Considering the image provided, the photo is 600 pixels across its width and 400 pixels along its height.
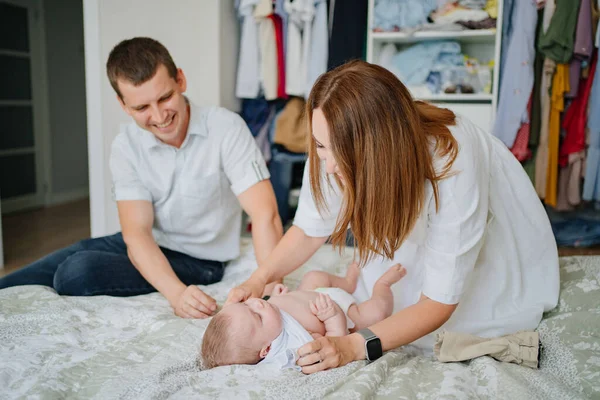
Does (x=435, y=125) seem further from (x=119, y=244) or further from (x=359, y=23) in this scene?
(x=359, y=23)

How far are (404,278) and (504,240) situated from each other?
29 centimetres

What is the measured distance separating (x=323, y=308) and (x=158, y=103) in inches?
32.0

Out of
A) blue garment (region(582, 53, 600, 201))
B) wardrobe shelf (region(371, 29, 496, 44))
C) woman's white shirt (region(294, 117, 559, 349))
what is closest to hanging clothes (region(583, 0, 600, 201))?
blue garment (region(582, 53, 600, 201))

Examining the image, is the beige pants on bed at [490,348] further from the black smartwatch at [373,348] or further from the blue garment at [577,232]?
the blue garment at [577,232]

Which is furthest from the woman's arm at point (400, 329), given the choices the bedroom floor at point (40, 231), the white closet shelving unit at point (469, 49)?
the bedroom floor at point (40, 231)

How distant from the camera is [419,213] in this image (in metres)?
1.22

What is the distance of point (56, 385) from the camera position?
3.77 ft

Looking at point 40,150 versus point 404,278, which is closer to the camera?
point 404,278

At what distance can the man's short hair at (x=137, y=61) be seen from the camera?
1721 millimetres

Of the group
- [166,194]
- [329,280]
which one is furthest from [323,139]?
[166,194]

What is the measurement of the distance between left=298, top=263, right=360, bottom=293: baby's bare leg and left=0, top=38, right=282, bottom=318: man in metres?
0.23

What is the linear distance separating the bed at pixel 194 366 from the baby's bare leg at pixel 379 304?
11 cm

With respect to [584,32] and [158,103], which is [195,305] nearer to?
[158,103]

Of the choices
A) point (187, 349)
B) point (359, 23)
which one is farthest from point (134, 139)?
point (359, 23)
